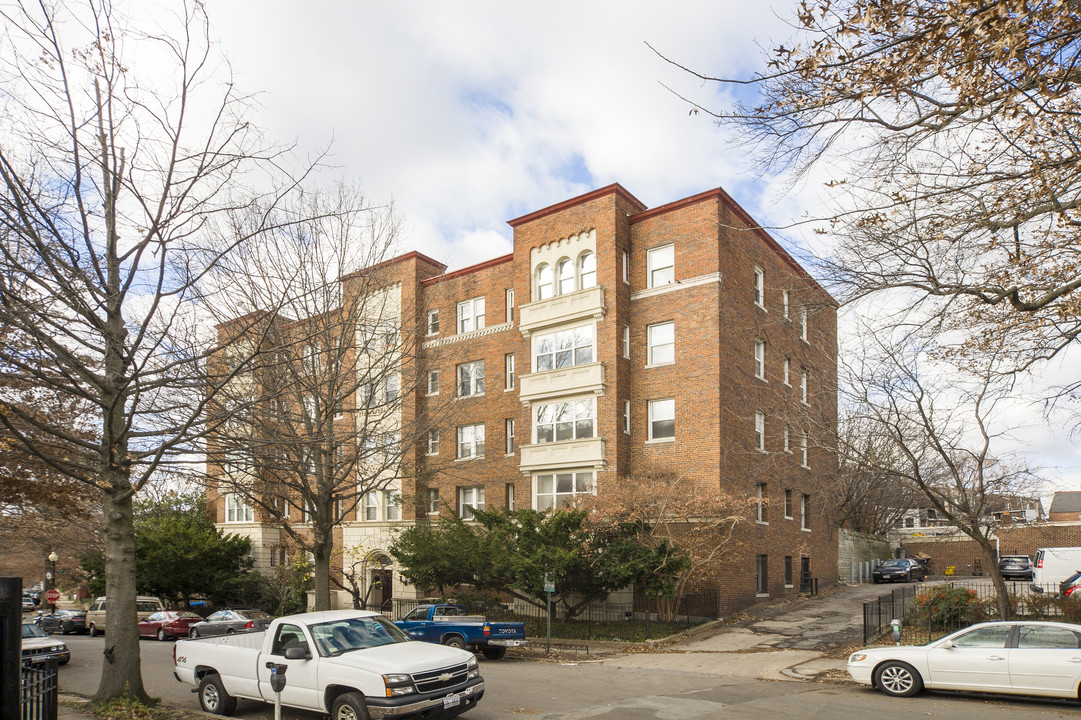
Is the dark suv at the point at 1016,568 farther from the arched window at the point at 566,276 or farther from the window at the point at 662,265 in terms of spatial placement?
the arched window at the point at 566,276

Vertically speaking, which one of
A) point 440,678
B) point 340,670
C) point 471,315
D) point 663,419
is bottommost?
point 440,678

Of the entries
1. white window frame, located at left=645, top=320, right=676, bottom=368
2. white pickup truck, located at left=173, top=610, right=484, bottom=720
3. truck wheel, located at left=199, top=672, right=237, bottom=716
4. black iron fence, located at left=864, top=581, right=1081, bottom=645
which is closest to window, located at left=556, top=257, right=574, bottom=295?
white window frame, located at left=645, top=320, right=676, bottom=368

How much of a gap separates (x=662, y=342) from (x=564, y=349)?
152 inches

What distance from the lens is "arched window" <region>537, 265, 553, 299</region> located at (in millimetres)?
31878

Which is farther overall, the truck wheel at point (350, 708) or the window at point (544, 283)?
the window at point (544, 283)

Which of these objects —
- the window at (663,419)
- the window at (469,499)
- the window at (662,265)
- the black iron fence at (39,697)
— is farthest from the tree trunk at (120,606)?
the window at (469,499)

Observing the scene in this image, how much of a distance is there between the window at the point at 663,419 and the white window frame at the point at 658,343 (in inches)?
56.0

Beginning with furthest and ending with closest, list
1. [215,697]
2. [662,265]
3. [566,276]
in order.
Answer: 1. [566,276]
2. [662,265]
3. [215,697]

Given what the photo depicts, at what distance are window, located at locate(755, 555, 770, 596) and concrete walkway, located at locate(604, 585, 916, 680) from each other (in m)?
0.81

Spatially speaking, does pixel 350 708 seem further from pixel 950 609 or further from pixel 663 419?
pixel 663 419

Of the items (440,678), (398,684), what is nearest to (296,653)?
(398,684)

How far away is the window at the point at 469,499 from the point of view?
34344 mm

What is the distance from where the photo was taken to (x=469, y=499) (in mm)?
34844

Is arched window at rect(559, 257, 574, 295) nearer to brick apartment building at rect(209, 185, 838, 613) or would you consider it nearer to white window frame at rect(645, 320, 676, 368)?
brick apartment building at rect(209, 185, 838, 613)
